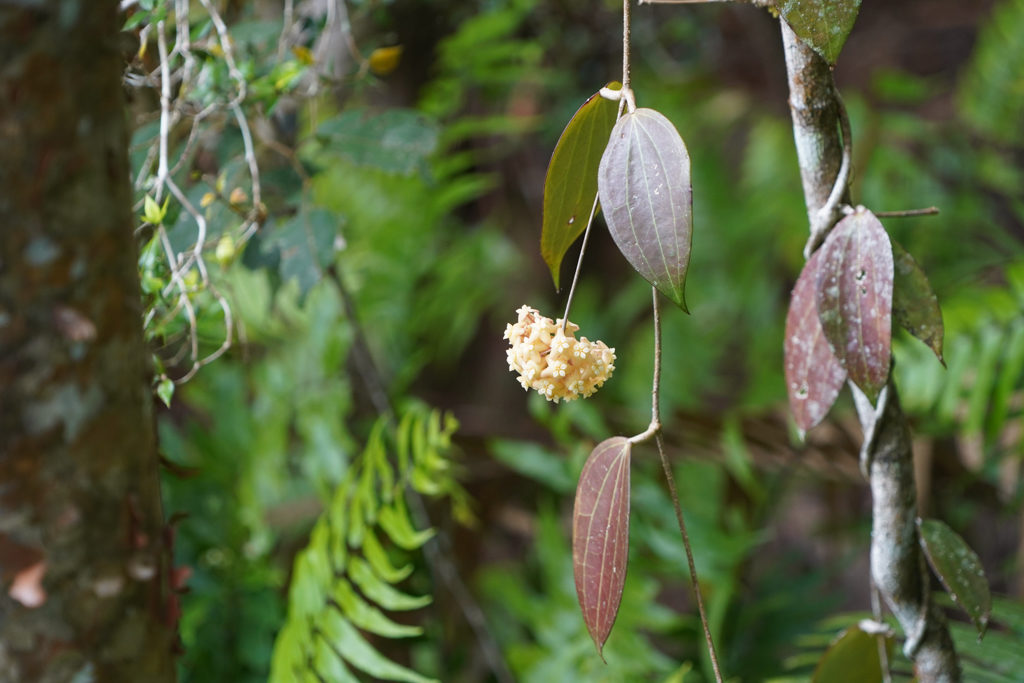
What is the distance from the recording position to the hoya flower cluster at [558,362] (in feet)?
1.38

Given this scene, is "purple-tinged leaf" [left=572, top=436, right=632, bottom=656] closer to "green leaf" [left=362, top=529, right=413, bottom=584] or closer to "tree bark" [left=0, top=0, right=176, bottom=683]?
"tree bark" [left=0, top=0, right=176, bottom=683]

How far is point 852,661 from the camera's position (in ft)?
1.81

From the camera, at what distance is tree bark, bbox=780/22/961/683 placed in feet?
1.51

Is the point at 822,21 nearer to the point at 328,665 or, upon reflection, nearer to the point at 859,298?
the point at 859,298

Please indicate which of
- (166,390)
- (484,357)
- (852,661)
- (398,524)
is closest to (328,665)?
(398,524)

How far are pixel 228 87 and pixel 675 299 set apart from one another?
1.62 feet

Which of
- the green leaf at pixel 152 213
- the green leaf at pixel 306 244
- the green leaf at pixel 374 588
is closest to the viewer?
the green leaf at pixel 152 213

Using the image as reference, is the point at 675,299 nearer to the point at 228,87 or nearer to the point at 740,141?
the point at 228,87

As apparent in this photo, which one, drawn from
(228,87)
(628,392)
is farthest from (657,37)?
(228,87)

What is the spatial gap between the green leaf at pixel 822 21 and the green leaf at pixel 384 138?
469mm

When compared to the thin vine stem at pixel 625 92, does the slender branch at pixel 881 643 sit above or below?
below

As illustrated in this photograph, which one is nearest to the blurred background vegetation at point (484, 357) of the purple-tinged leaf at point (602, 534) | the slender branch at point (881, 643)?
the slender branch at point (881, 643)

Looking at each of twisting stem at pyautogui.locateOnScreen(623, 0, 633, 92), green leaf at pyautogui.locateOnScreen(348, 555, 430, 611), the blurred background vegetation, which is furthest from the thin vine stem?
green leaf at pyautogui.locateOnScreen(348, 555, 430, 611)

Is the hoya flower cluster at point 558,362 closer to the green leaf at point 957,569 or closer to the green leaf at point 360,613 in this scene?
the green leaf at point 957,569
